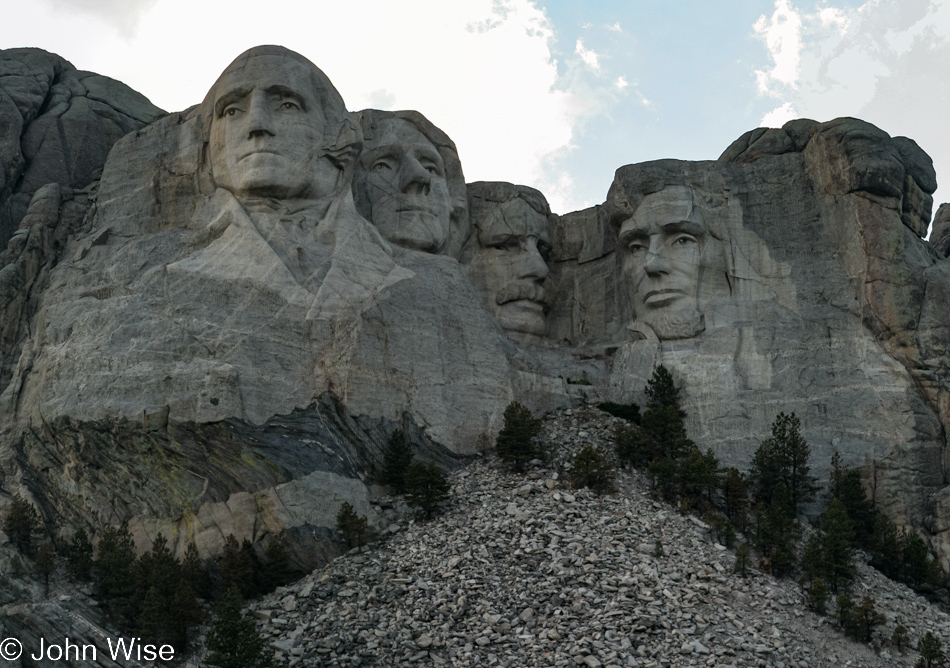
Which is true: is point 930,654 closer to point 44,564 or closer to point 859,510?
point 859,510

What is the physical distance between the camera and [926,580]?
33.1m

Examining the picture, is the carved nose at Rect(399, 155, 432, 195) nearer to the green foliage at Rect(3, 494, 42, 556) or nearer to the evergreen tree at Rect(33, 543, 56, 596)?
the green foliage at Rect(3, 494, 42, 556)

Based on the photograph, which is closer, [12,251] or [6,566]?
[6,566]

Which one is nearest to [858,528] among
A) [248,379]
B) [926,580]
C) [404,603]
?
[926,580]

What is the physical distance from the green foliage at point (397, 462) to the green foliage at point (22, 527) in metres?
7.10

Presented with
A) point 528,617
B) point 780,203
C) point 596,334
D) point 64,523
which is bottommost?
point 528,617

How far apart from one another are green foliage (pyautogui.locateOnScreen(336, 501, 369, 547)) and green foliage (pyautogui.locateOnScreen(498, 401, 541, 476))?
12.9ft

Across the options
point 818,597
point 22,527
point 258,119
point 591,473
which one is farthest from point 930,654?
point 258,119

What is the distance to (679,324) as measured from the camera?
125 feet

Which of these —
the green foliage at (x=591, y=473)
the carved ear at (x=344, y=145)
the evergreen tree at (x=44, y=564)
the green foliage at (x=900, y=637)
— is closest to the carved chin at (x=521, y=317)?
the carved ear at (x=344, y=145)

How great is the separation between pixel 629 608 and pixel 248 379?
9.26 metres

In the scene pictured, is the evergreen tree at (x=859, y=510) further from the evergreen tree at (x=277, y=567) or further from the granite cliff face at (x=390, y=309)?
the evergreen tree at (x=277, y=567)

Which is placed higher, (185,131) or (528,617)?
(185,131)

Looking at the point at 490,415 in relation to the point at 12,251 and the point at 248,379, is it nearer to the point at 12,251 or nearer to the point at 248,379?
the point at 248,379
